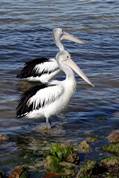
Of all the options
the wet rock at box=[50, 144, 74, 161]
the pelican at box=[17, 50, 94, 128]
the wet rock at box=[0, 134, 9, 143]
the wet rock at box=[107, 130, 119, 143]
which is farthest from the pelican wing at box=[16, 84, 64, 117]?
the wet rock at box=[50, 144, 74, 161]

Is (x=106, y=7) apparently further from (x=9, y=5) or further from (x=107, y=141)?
(x=107, y=141)

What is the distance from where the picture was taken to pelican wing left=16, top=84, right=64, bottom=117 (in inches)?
333

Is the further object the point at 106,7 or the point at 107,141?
the point at 106,7

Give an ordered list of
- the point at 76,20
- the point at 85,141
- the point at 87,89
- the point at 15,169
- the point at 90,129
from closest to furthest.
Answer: the point at 15,169, the point at 85,141, the point at 90,129, the point at 87,89, the point at 76,20

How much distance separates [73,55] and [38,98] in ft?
16.6

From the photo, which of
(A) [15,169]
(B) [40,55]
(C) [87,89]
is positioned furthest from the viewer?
(B) [40,55]

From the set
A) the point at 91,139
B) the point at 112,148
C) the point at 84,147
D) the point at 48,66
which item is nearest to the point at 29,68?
the point at 48,66

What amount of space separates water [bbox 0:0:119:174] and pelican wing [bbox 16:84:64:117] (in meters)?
0.35

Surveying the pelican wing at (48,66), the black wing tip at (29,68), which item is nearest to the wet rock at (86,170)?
the pelican wing at (48,66)

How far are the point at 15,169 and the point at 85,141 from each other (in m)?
1.43

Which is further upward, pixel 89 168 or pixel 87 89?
pixel 89 168

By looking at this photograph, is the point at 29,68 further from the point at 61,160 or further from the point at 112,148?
the point at 61,160

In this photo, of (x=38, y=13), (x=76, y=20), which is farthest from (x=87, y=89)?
(x=38, y=13)

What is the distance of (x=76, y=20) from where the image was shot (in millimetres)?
17172
